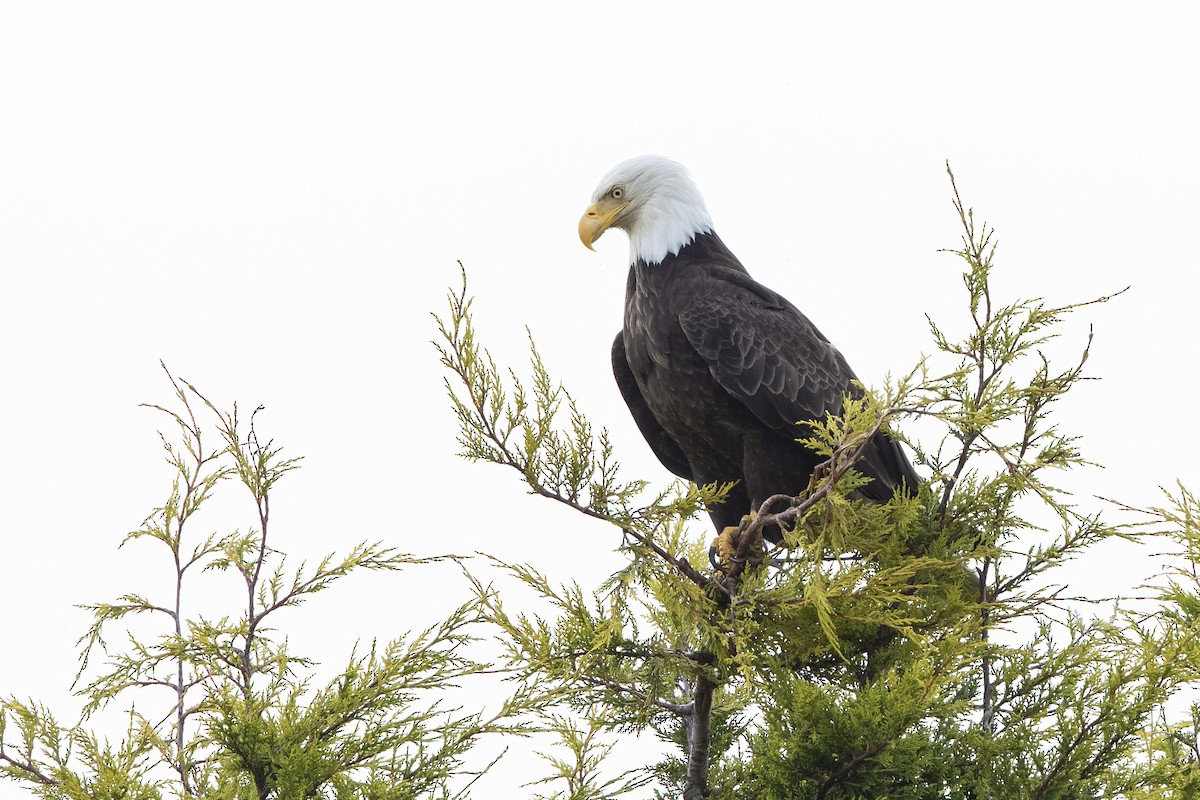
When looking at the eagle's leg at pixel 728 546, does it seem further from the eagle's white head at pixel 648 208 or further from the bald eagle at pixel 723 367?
the eagle's white head at pixel 648 208

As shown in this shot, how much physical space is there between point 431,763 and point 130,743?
0.88 metres

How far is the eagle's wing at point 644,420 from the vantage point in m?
5.62

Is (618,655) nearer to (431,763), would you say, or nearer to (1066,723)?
(431,763)

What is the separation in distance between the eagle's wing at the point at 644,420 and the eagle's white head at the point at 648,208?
1.54 feet

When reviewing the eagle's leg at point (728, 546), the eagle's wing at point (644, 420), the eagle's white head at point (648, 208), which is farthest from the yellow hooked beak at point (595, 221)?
the eagle's leg at point (728, 546)

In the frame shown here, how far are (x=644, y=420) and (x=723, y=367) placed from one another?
0.88m

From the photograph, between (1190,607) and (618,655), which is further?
(618,655)

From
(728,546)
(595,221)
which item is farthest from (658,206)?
(728,546)

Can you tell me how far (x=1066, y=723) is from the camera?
3549mm

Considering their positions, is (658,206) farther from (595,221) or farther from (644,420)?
(644,420)

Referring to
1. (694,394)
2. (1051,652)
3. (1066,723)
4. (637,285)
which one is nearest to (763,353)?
(694,394)

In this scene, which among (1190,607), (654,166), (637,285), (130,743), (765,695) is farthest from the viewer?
(654,166)

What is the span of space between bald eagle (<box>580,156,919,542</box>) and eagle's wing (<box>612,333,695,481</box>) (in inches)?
0.4

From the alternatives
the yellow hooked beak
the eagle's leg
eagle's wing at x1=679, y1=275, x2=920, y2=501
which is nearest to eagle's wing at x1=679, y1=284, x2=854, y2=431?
eagle's wing at x1=679, y1=275, x2=920, y2=501
